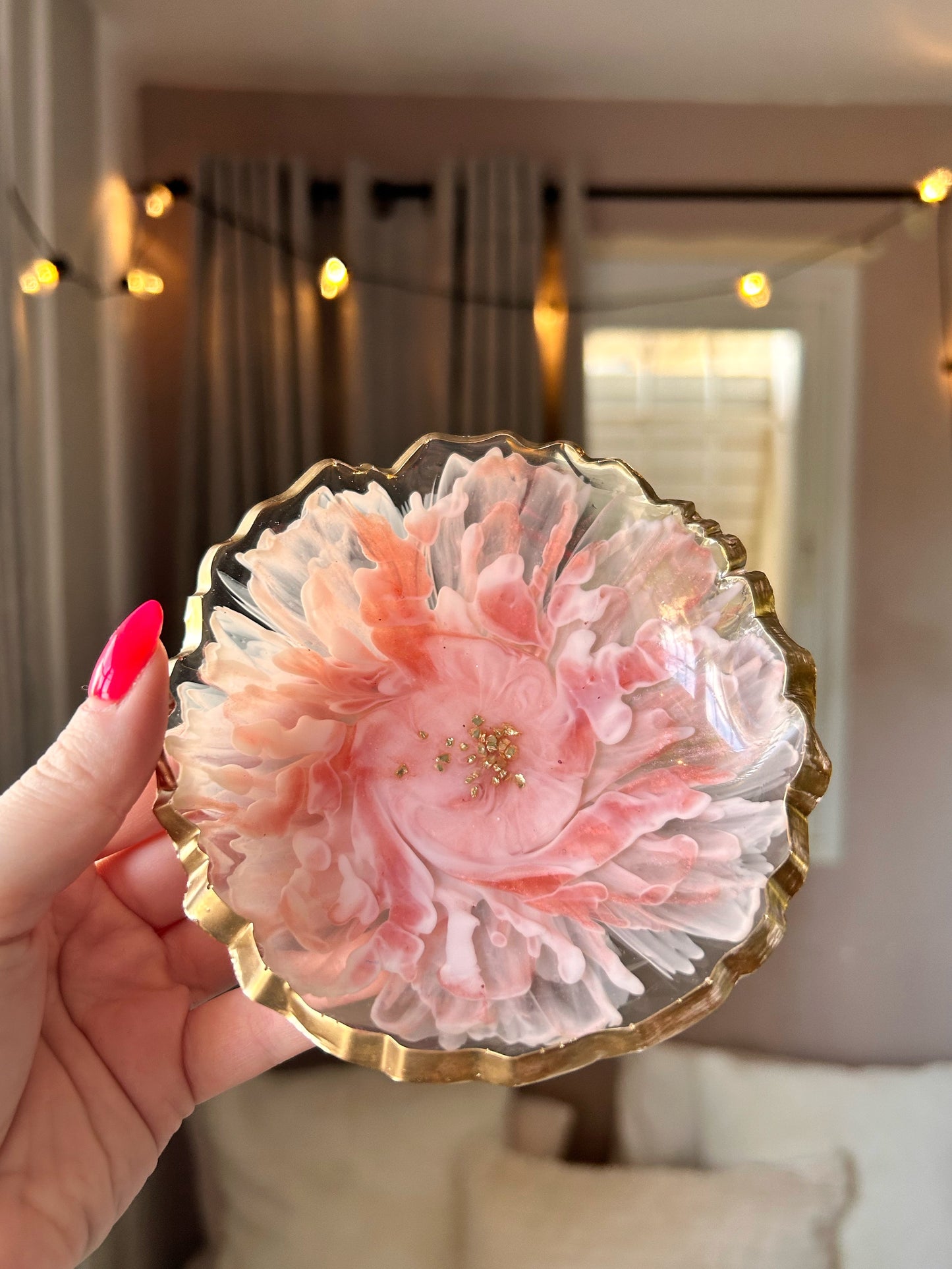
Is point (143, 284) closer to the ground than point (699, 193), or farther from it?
closer to the ground

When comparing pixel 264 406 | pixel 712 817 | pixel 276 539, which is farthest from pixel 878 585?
pixel 276 539

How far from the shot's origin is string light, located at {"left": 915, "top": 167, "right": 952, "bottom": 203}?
129 centimetres

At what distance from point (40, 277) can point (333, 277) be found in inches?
14.4

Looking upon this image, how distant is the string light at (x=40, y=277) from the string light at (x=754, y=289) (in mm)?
919

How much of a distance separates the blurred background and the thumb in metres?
0.65

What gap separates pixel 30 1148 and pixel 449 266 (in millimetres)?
1093

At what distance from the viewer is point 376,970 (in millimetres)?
419

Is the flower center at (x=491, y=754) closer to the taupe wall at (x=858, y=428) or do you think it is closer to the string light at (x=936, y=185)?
the taupe wall at (x=858, y=428)

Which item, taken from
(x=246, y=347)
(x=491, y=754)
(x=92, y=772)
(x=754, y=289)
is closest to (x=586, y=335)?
(x=754, y=289)

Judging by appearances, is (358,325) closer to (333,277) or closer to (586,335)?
(333,277)

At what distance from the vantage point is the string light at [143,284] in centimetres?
116

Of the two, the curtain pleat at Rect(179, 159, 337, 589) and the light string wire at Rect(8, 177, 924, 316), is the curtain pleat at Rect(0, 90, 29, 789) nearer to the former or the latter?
the light string wire at Rect(8, 177, 924, 316)

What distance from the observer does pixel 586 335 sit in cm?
130

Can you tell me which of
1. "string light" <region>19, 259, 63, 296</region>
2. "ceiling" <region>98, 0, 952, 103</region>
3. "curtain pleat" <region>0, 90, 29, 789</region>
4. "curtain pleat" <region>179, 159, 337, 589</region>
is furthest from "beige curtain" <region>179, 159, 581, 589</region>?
"curtain pleat" <region>0, 90, 29, 789</region>
